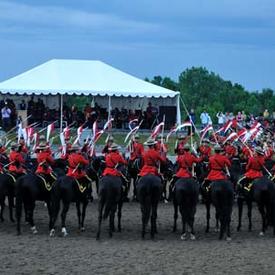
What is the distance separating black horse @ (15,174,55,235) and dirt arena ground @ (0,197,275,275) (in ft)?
1.50

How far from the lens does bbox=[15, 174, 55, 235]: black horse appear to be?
56.6ft

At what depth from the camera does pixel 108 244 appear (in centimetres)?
1614

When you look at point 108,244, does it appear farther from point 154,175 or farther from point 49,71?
point 49,71

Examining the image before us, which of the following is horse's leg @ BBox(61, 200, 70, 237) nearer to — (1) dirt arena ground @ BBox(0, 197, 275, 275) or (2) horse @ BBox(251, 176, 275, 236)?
(1) dirt arena ground @ BBox(0, 197, 275, 275)

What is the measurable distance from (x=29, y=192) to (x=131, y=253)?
3486 mm

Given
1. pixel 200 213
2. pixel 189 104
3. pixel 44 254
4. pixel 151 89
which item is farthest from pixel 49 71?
pixel 189 104

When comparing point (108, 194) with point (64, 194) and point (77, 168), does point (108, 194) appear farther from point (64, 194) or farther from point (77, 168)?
point (77, 168)

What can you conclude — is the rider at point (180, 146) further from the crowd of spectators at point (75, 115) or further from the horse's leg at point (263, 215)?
the crowd of spectators at point (75, 115)

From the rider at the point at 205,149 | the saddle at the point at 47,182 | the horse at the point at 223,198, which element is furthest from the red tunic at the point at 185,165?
the rider at the point at 205,149

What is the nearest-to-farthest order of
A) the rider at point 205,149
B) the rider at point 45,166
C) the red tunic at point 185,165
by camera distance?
the red tunic at point 185,165 → the rider at point 45,166 → the rider at point 205,149

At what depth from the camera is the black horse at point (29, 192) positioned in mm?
17266

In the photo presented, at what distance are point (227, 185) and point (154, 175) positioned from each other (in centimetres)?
166

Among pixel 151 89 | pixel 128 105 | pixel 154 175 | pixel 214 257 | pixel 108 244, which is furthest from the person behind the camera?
pixel 128 105

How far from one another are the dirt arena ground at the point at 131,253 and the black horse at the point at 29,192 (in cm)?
46
